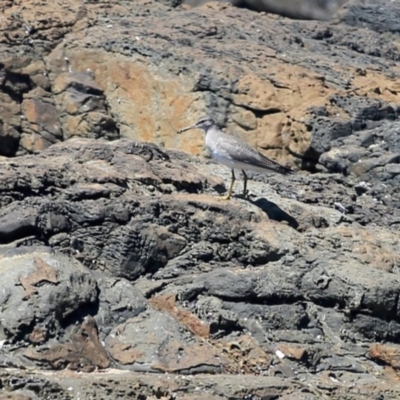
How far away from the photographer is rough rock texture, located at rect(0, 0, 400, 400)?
25.2 ft

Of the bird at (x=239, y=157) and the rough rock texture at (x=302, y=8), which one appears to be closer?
the bird at (x=239, y=157)

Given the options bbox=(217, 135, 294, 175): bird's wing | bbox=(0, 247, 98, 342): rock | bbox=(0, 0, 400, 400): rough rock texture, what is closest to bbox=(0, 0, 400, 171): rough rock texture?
bbox=(0, 0, 400, 400): rough rock texture

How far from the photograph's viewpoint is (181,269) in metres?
8.89

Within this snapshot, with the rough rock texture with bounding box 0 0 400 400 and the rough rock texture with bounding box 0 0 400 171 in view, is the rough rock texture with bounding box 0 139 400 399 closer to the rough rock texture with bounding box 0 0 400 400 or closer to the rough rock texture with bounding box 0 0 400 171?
the rough rock texture with bounding box 0 0 400 400

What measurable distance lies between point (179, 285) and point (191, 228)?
745 millimetres

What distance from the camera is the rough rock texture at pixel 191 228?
7.67 metres

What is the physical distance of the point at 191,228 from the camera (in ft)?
30.2

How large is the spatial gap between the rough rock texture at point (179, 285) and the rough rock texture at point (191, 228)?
0.02m

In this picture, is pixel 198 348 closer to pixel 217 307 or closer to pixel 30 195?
pixel 217 307

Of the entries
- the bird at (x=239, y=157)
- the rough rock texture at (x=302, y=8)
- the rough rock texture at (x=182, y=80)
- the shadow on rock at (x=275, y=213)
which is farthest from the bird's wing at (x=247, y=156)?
the rough rock texture at (x=302, y=8)

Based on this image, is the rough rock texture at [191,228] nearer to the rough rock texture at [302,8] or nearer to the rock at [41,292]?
the rock at [41,292]

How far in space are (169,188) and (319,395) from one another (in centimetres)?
293

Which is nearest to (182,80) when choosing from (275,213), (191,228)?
(275,213)

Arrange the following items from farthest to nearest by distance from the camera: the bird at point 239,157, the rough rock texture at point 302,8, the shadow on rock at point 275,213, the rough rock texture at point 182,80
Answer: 1. the rough rock texture at point 302,8
2. the rough rock texture at point 182,80
3. the bird at point 239,157
4. the shadow on rock at point 275,213
